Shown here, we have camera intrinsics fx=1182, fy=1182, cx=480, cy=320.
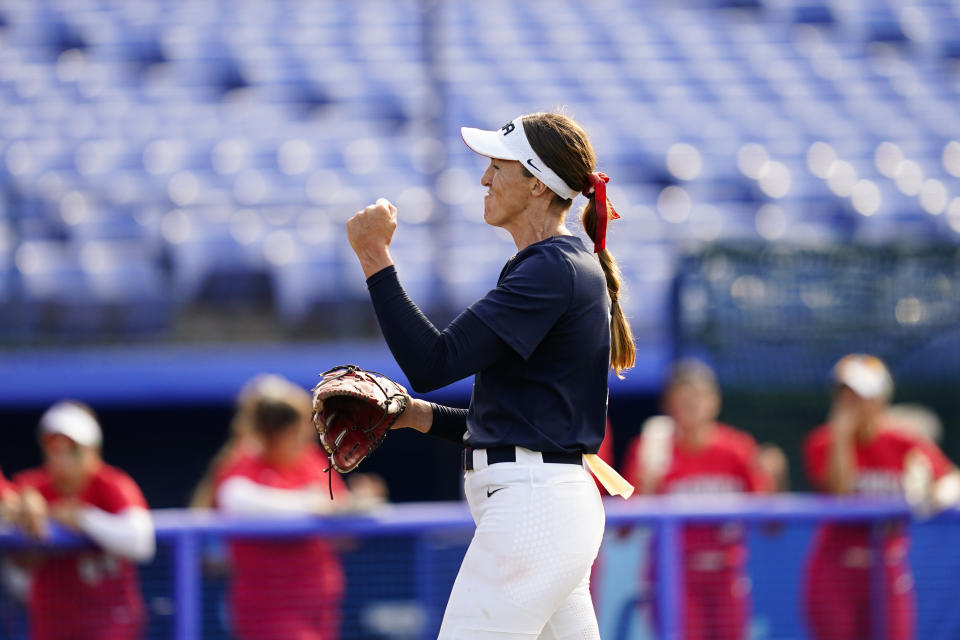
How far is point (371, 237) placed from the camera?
2357 millimetres

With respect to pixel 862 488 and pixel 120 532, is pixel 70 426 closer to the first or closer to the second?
pixel 120 532

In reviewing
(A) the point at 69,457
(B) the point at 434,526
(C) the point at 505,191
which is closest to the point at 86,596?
(A) the point at 69,457

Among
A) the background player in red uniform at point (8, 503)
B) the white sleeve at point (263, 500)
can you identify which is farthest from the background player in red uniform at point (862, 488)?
the background player in red uniform at point (8, 503)

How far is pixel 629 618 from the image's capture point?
494cm

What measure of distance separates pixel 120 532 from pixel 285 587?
66cm

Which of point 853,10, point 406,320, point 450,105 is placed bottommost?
point 406,320

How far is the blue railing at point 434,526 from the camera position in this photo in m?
4.62

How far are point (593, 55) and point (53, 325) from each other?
760 centimetres

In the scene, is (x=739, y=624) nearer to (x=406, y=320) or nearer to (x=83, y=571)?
(x=83, y=571)

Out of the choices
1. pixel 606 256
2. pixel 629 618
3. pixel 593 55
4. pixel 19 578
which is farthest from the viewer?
pixel 593 55

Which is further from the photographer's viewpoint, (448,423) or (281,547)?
(281,547)

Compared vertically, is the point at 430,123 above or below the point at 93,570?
above

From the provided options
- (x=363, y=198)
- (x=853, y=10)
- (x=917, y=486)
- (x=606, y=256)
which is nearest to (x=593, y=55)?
(x=853, y=10)

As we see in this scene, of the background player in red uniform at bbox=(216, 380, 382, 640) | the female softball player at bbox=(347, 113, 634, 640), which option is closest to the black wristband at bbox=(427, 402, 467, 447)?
the female softball player at bbox=(347, 113, 634, 640)
